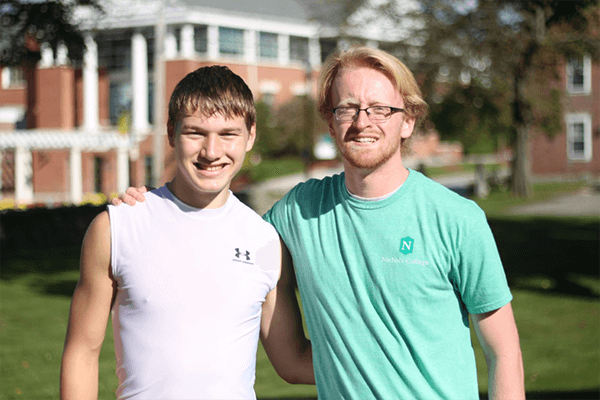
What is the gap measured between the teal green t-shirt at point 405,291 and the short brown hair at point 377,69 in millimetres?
375

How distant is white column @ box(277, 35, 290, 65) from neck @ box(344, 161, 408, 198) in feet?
131

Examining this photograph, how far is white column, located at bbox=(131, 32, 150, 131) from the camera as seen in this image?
3881cm

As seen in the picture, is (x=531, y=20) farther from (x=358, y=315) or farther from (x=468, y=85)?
(x=358, y=315)

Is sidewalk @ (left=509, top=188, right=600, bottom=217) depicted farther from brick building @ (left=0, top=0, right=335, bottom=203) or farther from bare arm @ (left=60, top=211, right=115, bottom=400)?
bare arm @ (left=60, top=211, right=115, bottom=400)

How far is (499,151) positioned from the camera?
54375 millimetres

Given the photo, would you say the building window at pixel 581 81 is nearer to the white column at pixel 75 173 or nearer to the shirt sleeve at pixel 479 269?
the white column at pixel 75 173

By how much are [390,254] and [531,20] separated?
18.5m

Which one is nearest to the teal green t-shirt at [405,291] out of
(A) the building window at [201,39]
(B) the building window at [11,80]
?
(A) the building window at [201,39]

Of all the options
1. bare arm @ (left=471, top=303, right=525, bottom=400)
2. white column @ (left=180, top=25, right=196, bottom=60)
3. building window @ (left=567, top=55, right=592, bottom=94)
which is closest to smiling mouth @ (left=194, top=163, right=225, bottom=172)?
bare arm @ (left=471, top=303, right=525, bottom=400)

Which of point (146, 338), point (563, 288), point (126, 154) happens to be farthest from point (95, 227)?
point (126, 154)

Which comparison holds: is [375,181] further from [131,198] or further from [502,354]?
[131,198]

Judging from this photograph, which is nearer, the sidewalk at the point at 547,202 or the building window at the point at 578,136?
the sidewalk at the point at 547,202

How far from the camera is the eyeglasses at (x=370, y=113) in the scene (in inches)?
109

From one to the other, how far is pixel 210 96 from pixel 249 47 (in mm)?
38718
